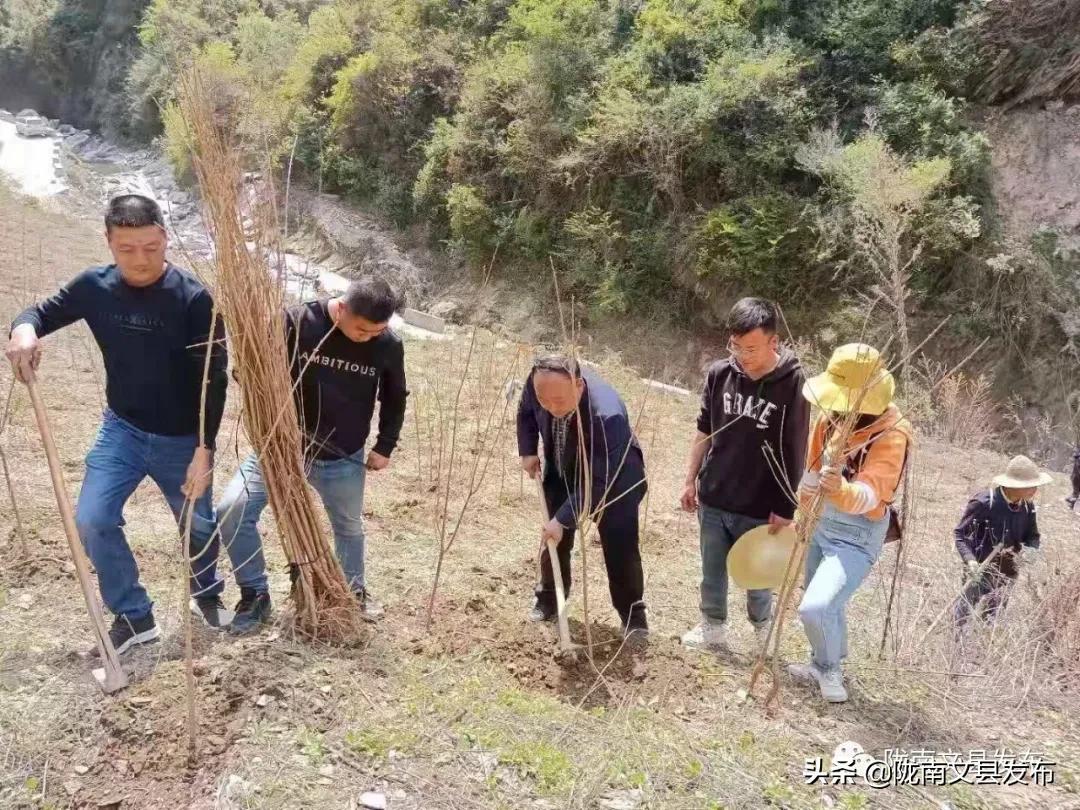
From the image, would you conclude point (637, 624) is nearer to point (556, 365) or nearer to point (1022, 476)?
point (556, 365)

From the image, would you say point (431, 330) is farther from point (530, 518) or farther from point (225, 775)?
point (225, 775)

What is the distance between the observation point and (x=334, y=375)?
92.4 inches

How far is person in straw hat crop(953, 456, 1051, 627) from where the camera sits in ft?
9.48

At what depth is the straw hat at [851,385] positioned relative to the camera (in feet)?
6.81

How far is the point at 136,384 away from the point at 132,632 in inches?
28.5

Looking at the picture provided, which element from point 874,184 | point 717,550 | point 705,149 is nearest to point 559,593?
point 717,550

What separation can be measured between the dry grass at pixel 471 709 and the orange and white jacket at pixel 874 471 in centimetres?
65

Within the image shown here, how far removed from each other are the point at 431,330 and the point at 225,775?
8648mm

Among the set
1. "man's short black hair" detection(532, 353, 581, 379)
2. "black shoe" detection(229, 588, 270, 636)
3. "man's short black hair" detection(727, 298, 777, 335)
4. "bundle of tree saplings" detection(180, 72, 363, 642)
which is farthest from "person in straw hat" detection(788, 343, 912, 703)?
"black shoe" detection(229, 588, 270, 636)

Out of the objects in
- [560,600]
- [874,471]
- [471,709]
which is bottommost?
[471,709]

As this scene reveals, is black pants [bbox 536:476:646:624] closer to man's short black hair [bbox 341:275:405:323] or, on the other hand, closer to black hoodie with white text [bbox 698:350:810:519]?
black hoodie with white text [bbox 698:350:810:519]

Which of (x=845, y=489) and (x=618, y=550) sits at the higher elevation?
(x=845, y=489)

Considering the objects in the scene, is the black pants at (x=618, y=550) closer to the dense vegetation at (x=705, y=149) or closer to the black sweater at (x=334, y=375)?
the black sweater at (x=334, y=375)

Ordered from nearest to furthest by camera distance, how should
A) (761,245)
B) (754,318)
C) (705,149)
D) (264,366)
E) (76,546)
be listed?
(76,546)
(264,366)
(754,318)
(761,245)
(705,149)
